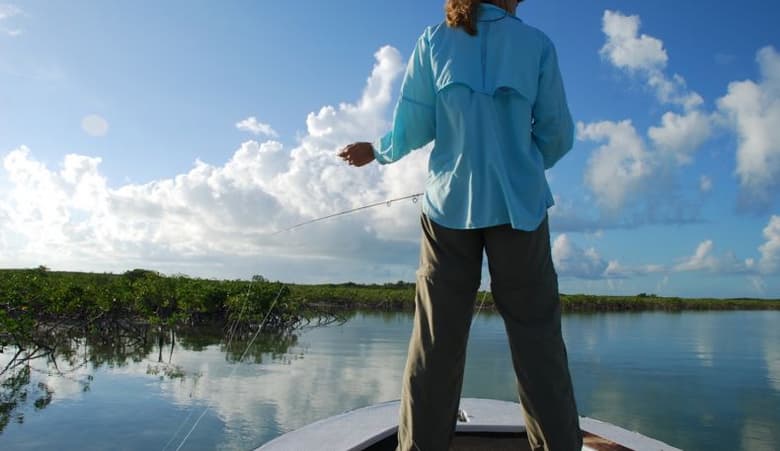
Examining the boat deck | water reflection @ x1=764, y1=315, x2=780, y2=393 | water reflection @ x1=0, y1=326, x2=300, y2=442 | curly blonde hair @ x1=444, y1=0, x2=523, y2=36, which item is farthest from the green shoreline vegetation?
curly blonde hair @ x1=444, y1=0, x2=523, y2=36

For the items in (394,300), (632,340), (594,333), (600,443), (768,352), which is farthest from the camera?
(394,300)

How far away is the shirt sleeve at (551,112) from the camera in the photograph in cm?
148

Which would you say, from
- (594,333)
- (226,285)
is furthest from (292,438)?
(594,333)

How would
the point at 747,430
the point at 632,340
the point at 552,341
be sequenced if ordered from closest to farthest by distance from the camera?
1. the point at 552,341
2. the point at 747,430
3. the point at 632,340

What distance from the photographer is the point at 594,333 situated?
13203 millimetres

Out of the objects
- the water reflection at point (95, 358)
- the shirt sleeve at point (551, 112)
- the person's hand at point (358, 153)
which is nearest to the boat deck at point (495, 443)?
the person's hand at point (358, 153)

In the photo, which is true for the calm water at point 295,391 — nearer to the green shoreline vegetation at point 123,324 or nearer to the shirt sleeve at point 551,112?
the green shoreline vegetation at point 123,324

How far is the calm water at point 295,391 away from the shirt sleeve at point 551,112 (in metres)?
2.71

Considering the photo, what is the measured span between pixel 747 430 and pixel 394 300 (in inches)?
688

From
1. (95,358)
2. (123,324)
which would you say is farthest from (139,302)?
(95,358)

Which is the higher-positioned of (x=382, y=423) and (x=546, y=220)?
(x=546, y=220)

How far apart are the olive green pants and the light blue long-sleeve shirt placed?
70mm

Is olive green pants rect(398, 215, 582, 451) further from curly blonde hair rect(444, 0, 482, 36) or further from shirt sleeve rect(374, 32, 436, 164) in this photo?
curly blonde hair rect(444, 0, 482, 36)

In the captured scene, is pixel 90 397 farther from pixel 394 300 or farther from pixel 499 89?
pixel 394 300
